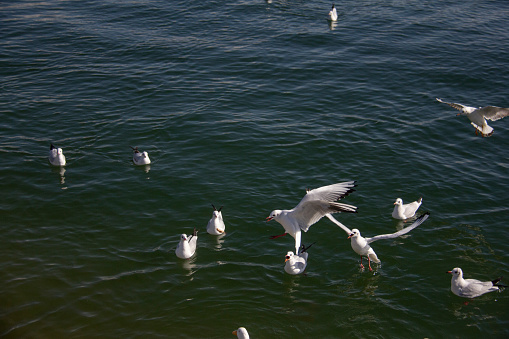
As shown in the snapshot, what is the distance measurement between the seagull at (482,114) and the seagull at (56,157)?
44.1 ft

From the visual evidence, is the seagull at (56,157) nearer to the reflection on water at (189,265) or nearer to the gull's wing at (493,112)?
the reflection on water at (189,265)

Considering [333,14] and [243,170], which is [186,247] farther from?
[333,14]

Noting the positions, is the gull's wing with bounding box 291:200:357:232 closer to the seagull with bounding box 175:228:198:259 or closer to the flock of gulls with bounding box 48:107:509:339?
the flock of gulls with bounding box 48:107:509:339

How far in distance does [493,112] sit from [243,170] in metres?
9.23

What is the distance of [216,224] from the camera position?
47.0 ft

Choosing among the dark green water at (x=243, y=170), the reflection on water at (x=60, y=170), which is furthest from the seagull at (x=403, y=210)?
the reflection on water at (x=60, y=170)

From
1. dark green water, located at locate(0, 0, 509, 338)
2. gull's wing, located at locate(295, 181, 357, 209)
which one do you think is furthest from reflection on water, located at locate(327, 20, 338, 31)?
gull's wing, located at locate(295, 181, 357, 209)

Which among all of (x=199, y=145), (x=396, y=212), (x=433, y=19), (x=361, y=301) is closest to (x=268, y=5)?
(x=433, y=19)

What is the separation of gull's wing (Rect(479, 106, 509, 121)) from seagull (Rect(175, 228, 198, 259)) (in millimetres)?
11411

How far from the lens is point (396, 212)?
49.3 ft

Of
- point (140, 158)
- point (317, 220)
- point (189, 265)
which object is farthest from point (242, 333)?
point (140, 158)

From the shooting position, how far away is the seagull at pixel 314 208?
12.4 metres

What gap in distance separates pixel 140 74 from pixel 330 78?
942 centimetres

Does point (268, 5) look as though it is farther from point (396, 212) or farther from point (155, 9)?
point (396, 212)
